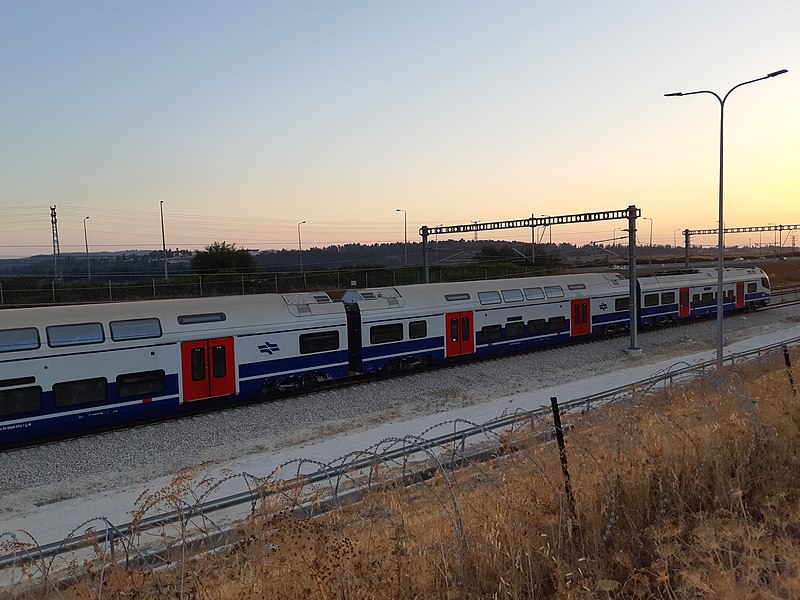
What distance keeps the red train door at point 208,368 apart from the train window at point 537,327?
1333 cm

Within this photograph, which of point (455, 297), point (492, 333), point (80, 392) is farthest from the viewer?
point (492, 333)

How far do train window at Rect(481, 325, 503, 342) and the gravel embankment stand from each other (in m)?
0.97

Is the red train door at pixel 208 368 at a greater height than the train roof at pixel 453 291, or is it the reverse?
the train roof at pixel 453 291

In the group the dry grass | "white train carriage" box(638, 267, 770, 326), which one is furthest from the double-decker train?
the dry grass

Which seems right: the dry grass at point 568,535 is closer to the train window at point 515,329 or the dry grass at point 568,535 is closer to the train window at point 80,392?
the train window at point 80,392

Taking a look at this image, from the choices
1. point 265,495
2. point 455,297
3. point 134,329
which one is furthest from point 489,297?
point 265,495

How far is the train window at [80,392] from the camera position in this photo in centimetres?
1459

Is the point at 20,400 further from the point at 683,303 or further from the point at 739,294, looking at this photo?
the point at 739,294

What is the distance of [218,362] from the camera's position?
17328mm

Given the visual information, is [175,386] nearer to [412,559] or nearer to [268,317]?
[268,317]

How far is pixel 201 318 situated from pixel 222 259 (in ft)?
131

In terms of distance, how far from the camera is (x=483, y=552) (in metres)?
5.69

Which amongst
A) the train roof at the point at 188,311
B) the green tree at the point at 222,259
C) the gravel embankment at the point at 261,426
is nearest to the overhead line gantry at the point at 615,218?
the gravel embankment at the point at 261,426

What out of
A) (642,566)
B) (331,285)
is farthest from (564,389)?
(331,285)
